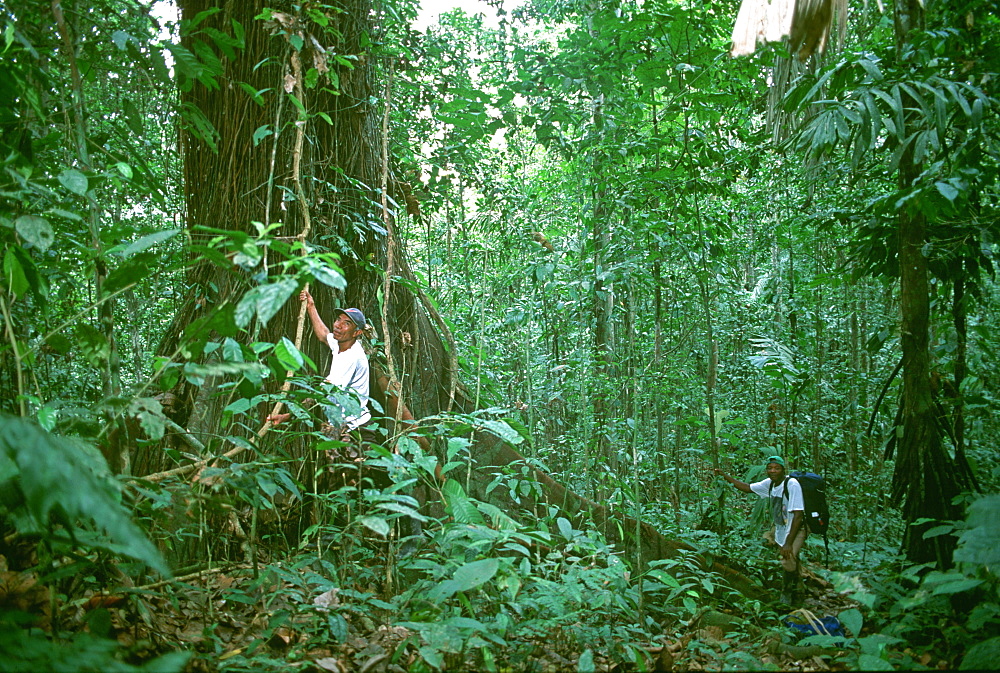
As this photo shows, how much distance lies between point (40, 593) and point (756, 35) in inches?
186

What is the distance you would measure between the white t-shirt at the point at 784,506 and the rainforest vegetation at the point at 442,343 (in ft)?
1.04

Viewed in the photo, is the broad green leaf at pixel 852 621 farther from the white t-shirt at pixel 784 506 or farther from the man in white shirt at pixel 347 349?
the white t-shirt at pixel 784 506

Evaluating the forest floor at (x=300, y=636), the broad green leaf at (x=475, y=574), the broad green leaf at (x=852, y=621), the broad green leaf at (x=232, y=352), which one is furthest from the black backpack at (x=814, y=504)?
the broad green leaf at (x=232, y=352)

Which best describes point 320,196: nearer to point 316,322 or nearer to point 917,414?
point 316,322

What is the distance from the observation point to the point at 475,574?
247 centimetres

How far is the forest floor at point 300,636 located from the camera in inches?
→ 89.9

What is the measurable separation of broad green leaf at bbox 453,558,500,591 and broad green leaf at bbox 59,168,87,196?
183cm

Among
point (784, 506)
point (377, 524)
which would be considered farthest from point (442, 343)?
point (784, 506)

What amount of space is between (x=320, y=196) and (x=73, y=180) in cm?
242

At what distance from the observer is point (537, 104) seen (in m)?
6.17

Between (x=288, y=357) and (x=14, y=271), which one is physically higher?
(x=14, y=271)

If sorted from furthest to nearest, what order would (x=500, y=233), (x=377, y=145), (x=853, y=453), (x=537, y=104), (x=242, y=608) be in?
(x=853, y=453) → (x=500, y=233) → (x=537, y=104) → (x=377, y=145) → (x=242, y=608)

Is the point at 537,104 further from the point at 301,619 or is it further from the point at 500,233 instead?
the point at 301,619

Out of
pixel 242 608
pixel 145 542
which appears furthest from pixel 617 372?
pixel 145 542
